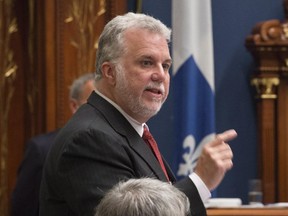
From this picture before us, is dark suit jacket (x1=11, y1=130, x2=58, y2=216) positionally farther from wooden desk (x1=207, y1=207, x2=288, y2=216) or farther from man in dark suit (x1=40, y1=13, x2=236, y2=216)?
man in dark suit (x1=40, y1=13, x2=236, y2=216)

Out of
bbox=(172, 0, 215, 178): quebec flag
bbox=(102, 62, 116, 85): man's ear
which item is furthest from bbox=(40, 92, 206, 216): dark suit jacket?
bbox=(172, 0, 215, 178): quebec flag

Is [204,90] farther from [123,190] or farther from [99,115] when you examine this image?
[123,190]

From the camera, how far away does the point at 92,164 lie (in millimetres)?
3066

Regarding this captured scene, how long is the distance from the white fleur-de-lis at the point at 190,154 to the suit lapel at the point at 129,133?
9.69ft

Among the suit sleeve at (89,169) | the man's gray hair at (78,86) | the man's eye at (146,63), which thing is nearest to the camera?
the suit sleeve at (89,169)

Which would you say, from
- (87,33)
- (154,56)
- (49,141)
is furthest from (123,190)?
(87,33)

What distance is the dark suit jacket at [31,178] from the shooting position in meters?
5.79

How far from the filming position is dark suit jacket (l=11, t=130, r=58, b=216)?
579 cm

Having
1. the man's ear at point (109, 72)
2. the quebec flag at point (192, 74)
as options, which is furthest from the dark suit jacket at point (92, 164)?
the quebec flag at point (192, 74)

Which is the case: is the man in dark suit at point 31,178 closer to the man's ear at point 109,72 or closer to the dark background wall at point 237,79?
the dark background wall at point 237,79

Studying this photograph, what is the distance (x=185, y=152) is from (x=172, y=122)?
64 centimetres

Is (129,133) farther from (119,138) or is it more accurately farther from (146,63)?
(146,63)

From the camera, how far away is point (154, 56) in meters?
3.31

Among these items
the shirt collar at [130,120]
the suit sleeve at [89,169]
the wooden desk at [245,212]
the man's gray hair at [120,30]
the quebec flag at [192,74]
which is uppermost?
the man's gray hair at [120,30]
